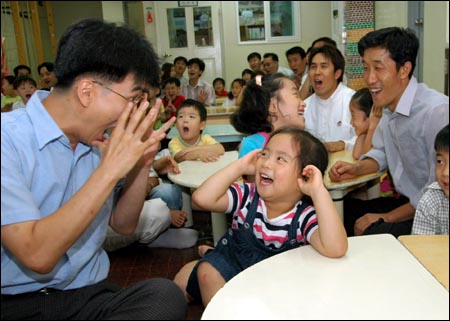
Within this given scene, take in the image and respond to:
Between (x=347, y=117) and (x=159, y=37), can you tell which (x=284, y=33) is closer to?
(x=159, y=37)

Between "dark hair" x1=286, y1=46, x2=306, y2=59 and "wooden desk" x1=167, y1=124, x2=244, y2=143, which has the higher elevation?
"dark hair" x1=286, y1=46, x2=306, y2=59

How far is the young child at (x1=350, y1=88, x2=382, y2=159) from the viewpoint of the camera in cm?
207

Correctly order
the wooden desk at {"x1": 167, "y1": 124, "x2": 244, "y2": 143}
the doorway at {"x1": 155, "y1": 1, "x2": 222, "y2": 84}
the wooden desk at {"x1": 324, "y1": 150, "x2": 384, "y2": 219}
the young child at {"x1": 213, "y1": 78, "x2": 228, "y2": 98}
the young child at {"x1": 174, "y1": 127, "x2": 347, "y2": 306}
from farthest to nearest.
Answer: the young child at {"x1": 213, "y1": 78, "x2": 228, "y2": 98} < the doorway at {"x1": 155, "y1": 1, "x2": 222, "y2": 84} < the wooden desk at {"x1": 167, "y1": 124, "x2": 244, "y2": 143} < the wooden desk at {"x1": 324, "y1": 150, "x2": 384, "y2": 219} < the young child at {"x1": 174, "y1": 127, "x2": 347, "y2": 306}

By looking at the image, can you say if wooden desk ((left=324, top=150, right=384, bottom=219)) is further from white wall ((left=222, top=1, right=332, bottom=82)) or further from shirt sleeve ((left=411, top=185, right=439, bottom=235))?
white wall ((left=222, top=1, right=332, bottom=82))

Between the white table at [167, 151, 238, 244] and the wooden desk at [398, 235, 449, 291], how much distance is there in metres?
1.01

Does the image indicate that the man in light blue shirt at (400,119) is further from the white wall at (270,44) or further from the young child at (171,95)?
the white wall at (270,44)

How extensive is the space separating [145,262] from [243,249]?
4.18ft

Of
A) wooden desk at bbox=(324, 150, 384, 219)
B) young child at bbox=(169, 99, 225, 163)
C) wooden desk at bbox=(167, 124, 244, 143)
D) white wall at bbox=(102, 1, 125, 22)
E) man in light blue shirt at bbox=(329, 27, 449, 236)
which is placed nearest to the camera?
man in light blue shirt at bbox=(329, 27, 449, 236)

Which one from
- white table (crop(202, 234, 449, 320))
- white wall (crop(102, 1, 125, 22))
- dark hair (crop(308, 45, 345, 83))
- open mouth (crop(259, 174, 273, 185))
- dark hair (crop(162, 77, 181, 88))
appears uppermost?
white wall (crop(102, 1, 125, 22))

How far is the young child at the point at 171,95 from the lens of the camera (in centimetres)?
312

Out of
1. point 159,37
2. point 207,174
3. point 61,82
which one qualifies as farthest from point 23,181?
point 159,37

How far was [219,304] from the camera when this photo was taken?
737 millimetres

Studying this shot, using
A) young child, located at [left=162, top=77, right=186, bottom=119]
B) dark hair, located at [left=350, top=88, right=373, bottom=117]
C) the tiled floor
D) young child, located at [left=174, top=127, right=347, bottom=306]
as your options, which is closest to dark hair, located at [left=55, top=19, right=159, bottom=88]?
young child, located at [left=174, top=127, right=347, bottom=306]

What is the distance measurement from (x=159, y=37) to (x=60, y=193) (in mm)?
2914
